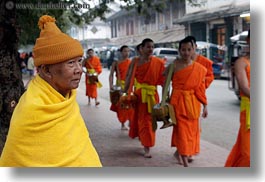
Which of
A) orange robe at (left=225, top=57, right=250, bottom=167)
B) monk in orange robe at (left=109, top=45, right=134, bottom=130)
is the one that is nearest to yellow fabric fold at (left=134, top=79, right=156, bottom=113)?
monk in orange robe at (left=109, top=45, right=134, bottom=130)

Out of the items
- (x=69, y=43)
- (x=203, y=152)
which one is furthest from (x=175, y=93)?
(x=69, y=43)

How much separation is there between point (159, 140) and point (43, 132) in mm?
4705

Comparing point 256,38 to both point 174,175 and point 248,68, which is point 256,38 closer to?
point 248,68

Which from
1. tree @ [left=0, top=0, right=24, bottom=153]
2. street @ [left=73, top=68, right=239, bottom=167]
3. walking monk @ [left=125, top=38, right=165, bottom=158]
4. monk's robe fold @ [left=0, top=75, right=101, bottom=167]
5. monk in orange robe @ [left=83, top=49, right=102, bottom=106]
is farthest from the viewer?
monk in orange robe @ [left=83, top=49, right=102, bottom=106]

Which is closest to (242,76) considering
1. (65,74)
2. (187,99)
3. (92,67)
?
(187,99)

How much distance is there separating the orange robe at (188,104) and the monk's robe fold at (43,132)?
9.63 feet

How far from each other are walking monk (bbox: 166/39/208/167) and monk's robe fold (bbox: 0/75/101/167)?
9.64ft

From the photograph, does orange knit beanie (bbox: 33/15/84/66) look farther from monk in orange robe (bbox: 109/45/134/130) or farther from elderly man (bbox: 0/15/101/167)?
monk in orange robe (bbox: 109/45/134/130)

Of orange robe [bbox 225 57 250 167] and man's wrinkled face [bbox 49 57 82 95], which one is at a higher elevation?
man's wrinkled face [bbox 49 57 82 95]

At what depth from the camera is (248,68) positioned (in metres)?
3.61

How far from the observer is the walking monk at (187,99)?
511cm

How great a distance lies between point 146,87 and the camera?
5941mm

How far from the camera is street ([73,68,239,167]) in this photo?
5.50 m

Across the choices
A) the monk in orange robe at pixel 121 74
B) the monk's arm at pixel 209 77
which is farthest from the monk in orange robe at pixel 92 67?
the monk's arm at pixel 209 77
